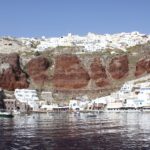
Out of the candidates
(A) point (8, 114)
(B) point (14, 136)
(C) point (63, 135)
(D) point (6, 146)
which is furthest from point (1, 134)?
(A) point (8, 114)

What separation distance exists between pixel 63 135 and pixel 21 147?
17753mm

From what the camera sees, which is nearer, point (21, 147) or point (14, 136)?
point (21, 147)

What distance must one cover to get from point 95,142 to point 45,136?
481 inches

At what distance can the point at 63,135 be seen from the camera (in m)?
88.2

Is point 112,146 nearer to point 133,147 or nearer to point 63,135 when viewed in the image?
point 133,147

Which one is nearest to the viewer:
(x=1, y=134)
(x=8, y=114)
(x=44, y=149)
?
A: (x=44, y=149)

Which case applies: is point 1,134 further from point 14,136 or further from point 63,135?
point 63,135

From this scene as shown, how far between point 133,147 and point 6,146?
54.9 ft

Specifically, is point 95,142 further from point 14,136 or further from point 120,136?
point 14,136

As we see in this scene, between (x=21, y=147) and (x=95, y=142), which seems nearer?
(x=21, y=147)

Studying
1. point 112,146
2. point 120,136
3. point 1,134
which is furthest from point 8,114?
point 112,146

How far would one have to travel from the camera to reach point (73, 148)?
69.5 meters

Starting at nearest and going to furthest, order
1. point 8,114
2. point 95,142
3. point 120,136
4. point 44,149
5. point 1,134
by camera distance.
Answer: point 44,149
point 95,142
point 120,136
point 1,134
point 8,114

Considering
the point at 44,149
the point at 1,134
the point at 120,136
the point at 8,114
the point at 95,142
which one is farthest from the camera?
the point at 8,114
